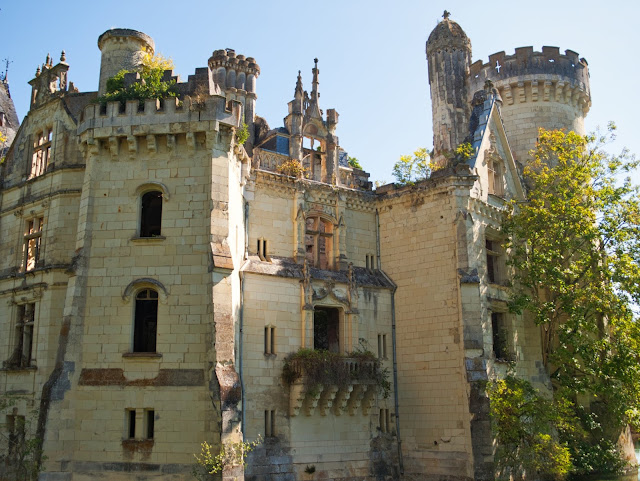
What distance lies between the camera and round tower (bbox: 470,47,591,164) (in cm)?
3512

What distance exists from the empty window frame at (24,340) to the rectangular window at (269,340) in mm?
8292

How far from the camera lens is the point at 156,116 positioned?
22078mm

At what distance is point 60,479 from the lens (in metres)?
19.3

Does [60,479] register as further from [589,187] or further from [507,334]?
[589,187]

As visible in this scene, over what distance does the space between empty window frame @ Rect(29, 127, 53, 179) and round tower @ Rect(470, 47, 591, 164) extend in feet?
73.7

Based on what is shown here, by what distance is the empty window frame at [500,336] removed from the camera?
87.2ft

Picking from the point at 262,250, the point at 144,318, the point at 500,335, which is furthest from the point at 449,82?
the point at 144,318

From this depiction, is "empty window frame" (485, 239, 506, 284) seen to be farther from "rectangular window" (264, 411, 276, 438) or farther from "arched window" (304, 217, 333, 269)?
"rectangular window" (264, 411, 276, 438)

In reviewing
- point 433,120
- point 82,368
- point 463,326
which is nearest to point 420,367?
point 463,326

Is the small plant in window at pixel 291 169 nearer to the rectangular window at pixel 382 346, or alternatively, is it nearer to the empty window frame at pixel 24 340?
the rectangular window at pixel 382 346

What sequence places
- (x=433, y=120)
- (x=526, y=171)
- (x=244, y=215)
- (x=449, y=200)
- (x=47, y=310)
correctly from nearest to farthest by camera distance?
(x=47, y=310), (x=244, y=215), (x=449, y=200), (x=526, y=171), (x=433, y=120)

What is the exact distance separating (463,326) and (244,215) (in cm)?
910

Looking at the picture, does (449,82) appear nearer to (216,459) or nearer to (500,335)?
(500,335)

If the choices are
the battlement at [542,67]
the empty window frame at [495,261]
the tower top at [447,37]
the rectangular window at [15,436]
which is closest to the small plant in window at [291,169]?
the empty window frame at [495,261]
